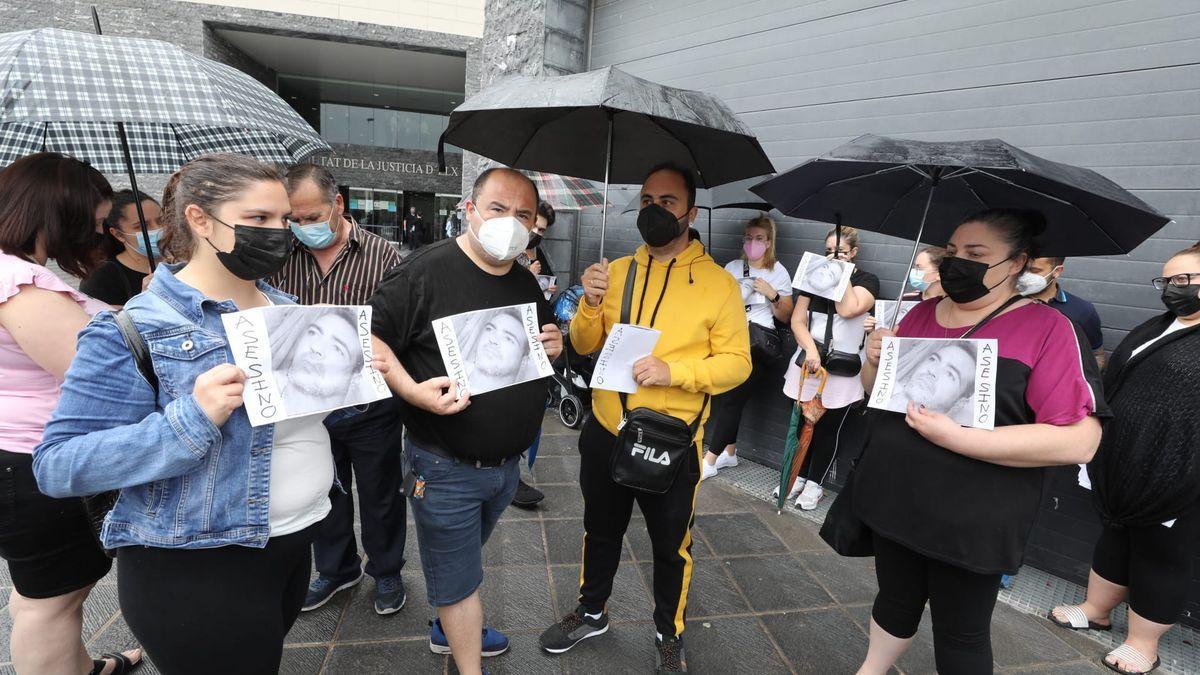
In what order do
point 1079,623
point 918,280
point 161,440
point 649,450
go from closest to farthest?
point 161,440, point 649,450, point 1079,623, point 918,280

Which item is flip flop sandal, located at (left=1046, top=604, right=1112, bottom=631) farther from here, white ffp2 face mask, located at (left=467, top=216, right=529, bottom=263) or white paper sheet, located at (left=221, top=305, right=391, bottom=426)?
white paper sheet, located at (left=221, top=305, right=391, bottom=426)

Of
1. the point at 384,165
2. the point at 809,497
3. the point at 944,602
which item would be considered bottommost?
the point at 809,497

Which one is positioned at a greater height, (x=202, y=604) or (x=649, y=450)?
(x=649, y=450)

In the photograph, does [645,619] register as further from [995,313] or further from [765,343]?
[765,343]

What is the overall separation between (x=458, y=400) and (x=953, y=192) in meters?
2.29

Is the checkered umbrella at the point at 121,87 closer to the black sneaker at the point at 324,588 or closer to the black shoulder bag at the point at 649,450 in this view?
the black shoulder bag at the point at 649,450

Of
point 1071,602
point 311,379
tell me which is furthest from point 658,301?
point 1071,602

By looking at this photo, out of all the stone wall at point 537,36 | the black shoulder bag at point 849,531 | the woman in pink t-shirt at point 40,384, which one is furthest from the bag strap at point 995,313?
the stone wall at point 537,36

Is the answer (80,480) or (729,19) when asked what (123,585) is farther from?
(729,19)

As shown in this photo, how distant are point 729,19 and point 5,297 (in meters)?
5.28

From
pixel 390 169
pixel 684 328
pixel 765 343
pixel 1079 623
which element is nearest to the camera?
pixel 684 328

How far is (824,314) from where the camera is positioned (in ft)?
13.3

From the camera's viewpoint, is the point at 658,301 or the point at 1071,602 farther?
the point at 1071,602

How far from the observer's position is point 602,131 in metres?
2.63
